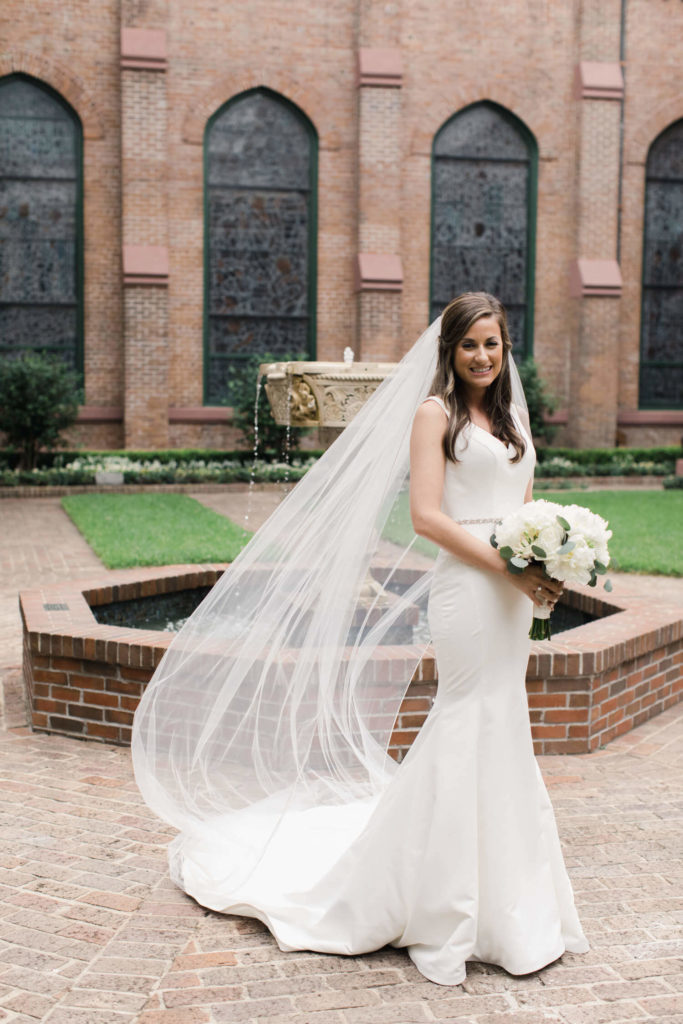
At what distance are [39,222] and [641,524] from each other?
42.0 feet

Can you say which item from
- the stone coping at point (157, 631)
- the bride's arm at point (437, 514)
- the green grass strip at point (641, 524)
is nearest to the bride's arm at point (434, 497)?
the bride's arm at point (437, 514)

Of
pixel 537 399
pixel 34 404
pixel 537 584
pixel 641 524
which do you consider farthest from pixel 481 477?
pixel 537 399

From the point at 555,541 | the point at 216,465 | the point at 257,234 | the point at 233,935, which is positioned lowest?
the point at 233,935

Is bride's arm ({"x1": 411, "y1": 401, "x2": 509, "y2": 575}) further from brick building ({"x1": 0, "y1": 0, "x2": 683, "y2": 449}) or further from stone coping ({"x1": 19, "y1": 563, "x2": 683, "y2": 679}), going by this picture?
brick building ({"x1": 0, "y1": 0, "x2": 683, "y2": 449})

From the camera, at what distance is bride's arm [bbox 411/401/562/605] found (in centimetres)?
329

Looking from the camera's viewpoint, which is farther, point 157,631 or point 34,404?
point 34,404

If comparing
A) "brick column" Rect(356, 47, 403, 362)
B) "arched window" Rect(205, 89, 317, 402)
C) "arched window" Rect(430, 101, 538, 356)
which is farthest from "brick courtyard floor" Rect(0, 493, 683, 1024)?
"arched window" Rect(430, 101, 538, 356)

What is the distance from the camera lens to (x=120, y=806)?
4.57m

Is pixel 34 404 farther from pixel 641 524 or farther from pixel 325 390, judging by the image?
pixel 325 390

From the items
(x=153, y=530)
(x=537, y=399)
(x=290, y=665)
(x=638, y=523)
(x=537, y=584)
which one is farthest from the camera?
(x=537, y=399)

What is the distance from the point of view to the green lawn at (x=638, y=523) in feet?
33.5

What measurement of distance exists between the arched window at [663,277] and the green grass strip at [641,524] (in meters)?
5.14

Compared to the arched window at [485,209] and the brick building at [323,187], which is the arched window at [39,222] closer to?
the brick building at [323,187]

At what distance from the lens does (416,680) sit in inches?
202
